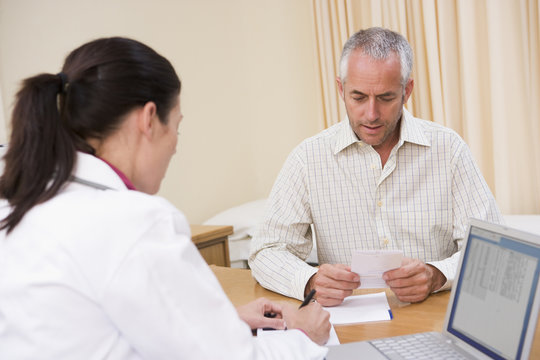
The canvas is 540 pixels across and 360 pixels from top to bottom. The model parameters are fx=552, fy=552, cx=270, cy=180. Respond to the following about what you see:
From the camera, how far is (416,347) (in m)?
1.17

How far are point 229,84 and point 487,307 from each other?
3.32 m

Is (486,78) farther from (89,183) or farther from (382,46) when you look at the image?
(89,183)

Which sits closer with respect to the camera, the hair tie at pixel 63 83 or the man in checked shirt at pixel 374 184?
the hair tie at pixel 63 83

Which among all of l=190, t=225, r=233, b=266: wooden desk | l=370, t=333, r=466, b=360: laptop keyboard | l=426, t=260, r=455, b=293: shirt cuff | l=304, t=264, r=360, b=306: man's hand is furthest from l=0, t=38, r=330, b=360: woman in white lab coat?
l=190, t=225, r=233, b=266: wooden desk

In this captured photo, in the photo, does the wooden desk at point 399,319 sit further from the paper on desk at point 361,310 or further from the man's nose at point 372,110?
the man's nose at point 372,110

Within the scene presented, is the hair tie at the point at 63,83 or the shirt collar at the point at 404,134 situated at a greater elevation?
the hair tie at the point at 63,83

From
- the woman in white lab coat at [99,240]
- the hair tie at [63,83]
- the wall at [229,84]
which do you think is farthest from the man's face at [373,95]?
the wall at [229,84]

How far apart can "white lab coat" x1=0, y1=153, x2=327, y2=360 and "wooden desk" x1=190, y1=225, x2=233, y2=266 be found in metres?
2.18

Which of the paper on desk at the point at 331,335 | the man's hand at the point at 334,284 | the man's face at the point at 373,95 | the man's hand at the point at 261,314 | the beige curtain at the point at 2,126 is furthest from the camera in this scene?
the beige curtain at the point at 2,126

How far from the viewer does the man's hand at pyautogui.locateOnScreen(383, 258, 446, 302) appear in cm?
146

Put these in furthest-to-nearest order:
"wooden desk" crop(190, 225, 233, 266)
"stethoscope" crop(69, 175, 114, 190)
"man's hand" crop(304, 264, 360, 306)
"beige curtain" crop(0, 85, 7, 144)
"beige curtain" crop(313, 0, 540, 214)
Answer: "wooden desk" crop(190, 225, 233, 266), "beige curtain" crop(313, 0, 540, 214), "beige curtain" crop(0, 85, 7, 144), "man's hand" crop(304, 264, 360, 306), "stethoscope" crop(69, 175, 114, 190)

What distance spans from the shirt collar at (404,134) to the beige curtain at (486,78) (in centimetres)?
137

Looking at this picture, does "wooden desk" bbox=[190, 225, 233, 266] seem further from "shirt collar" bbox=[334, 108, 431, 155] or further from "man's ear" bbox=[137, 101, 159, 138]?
"man's ear" bbox=[137, 101, 159, 138]

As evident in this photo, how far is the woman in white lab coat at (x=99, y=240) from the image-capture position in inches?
32.5
